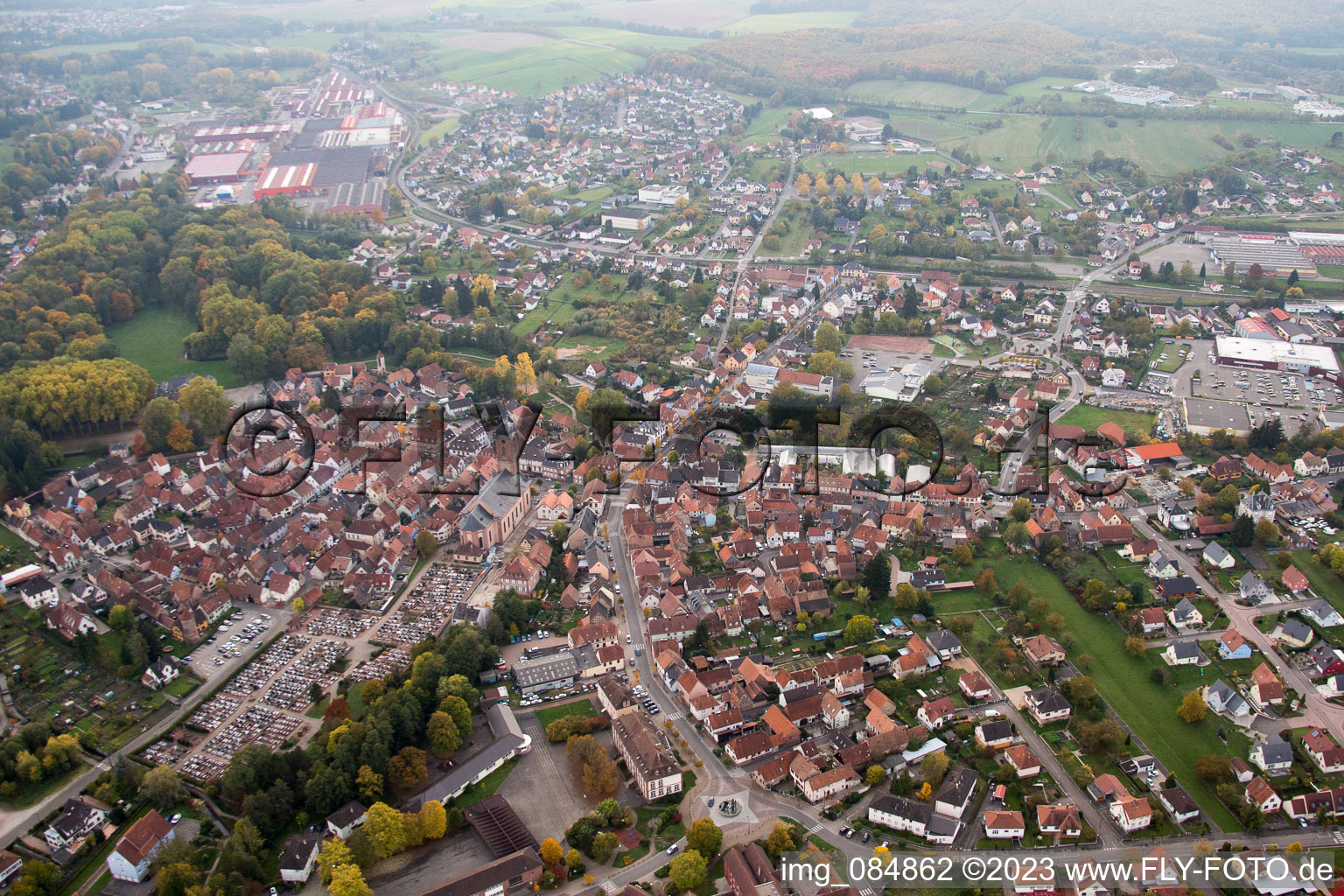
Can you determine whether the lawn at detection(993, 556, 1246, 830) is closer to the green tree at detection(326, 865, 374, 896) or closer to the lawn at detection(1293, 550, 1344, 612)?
the lawn at detection(1293, 550, 1344, 612)

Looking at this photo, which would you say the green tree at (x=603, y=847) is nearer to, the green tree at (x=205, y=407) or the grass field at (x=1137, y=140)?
the green tree at (x=205, y=407)

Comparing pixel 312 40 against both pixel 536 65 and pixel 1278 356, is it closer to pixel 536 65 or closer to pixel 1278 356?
pixel 536 65

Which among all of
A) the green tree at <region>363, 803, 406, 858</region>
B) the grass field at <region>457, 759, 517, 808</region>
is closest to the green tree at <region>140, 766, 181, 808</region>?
the green tree at <region>363, 803, 406, 858</region>

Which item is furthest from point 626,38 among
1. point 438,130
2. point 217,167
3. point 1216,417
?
point 1216,417

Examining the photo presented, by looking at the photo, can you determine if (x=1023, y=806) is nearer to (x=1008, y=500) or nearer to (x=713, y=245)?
(x=1008, y=500)

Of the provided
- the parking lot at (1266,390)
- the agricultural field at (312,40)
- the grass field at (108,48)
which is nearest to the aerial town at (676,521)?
the parking lot at (1266,390)

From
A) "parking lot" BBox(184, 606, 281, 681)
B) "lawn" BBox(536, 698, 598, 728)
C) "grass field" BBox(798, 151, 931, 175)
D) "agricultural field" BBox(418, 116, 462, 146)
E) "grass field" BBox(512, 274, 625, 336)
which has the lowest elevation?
"lawn" BBox(536, 698, 598, 728)

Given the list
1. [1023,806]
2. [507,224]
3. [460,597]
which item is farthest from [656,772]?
[507,224]
